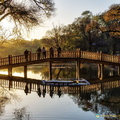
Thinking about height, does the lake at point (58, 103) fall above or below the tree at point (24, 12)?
below

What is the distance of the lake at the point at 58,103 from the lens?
412 inches

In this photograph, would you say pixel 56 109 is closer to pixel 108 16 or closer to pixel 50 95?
pixel 50 95

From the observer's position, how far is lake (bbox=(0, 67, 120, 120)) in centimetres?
1048

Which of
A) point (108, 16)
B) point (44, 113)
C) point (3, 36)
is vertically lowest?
point (44, 113)

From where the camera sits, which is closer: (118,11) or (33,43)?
(118,11)

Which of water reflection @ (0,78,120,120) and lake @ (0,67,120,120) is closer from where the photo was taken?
lake @ (0,67,120,120)

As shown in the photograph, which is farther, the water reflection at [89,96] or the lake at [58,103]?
the water reflection at [89,96]

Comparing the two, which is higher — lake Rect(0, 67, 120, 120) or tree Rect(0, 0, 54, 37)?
tree Rect(0, 0, 54, 37)

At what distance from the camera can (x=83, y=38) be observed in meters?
51.4

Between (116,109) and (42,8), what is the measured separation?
1719 cm

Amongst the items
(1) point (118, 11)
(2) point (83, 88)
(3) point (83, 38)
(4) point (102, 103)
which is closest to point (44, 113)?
(4) point (102, 103)

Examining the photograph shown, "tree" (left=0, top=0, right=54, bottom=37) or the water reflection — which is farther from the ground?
"tree" (left=0, top=0, right=54, bottom=37)

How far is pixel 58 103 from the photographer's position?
13.1 metres

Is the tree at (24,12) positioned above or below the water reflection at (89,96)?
above
